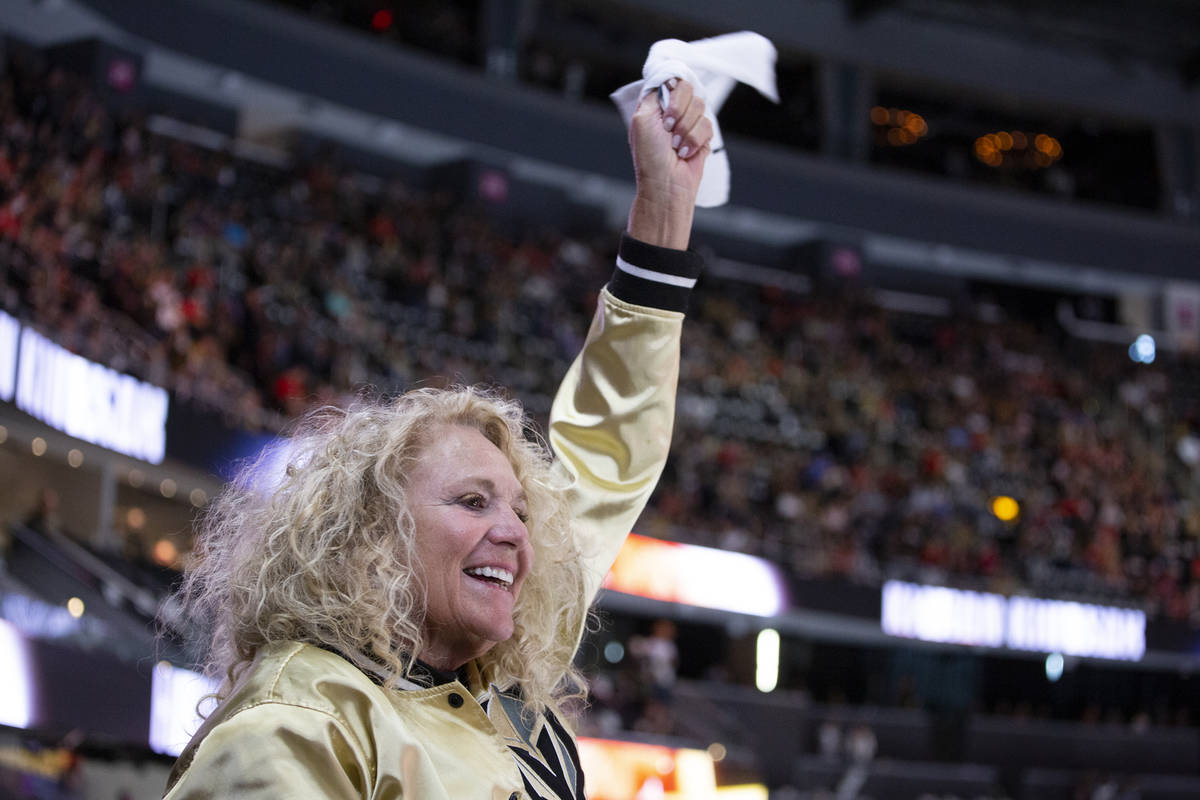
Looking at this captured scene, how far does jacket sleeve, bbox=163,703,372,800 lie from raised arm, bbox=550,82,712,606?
80 centimetres

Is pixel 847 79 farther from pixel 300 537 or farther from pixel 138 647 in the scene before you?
pixel 300 537

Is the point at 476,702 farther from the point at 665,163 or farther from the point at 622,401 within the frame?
the point at 665,163

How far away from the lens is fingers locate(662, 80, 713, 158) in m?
2.25

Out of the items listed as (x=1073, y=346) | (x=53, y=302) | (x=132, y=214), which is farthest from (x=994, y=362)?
(x=53, y=302)

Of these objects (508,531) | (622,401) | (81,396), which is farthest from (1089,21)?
(508,531)

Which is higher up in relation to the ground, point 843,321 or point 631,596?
point 843,321

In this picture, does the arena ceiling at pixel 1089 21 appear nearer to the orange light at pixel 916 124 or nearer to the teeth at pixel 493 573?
the orange light at pixel 916 124

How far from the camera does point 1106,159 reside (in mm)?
26938

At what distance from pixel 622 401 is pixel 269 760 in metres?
1.03

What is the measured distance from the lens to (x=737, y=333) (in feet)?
67.5

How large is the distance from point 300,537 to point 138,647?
7062 millimetres

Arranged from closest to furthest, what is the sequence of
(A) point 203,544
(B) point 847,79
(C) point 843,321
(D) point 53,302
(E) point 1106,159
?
1. (A) point 203,544
2. (D) point 53,302
3. (C) point 843,321
4. (B) point 847,79
5. (E) point 1106,159

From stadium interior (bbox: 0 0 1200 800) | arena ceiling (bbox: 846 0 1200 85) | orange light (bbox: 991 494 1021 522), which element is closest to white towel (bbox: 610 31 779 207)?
stadium interior (bbox: 0 0 1200 800)

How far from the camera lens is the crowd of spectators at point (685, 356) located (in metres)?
11.6
